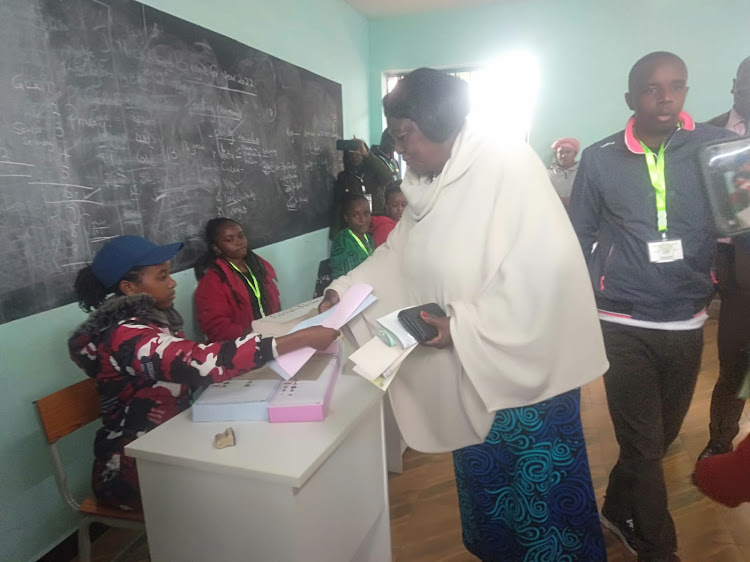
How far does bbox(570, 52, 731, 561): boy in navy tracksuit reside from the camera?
149cm

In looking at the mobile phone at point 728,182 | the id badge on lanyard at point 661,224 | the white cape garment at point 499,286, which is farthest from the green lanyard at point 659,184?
the white cape garment at point 499,286

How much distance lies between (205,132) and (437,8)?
3485mm

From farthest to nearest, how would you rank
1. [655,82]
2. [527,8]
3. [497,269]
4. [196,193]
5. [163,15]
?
[527,8], [196,193], [163,15], [655,82], [497,269]

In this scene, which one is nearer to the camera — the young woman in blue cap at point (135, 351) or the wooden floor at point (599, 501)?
the young woman in blue cap at point (135, 351)

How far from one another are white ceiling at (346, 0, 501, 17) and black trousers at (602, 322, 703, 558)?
4294mm

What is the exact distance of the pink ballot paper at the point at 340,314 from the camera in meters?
1.35

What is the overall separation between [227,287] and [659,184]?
6.53 ft

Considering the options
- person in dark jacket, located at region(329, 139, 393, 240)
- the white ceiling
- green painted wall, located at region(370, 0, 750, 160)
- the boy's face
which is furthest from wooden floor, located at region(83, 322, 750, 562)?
the white ceiling

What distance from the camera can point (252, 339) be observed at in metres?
1.36

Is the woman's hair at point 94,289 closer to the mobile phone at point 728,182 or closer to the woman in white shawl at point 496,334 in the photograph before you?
the woman in white shawl at point 496,334

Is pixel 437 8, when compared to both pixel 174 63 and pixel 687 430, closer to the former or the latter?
pixel 174 63

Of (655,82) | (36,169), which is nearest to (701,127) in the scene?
(655,82)

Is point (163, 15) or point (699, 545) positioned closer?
point (699, 545)

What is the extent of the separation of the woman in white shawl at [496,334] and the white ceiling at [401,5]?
4130 millimetres
